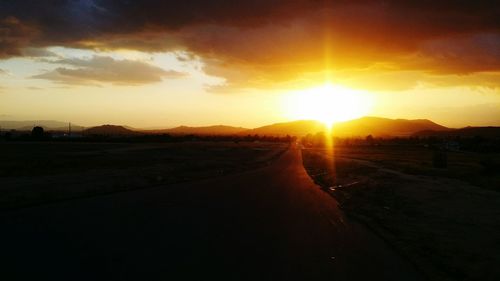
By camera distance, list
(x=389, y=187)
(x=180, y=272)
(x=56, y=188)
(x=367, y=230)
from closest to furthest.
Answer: (x=180, y=272)
(x=367, y=230)
(x=56, y=188)
(x=389, y=187)

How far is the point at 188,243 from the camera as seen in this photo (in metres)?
13.3

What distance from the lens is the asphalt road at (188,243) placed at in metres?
10.6

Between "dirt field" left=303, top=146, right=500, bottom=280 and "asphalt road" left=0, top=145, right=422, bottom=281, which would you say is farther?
"dirt field" left=303, top=146, right=500, bottom=280

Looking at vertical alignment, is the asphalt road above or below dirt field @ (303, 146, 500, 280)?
above

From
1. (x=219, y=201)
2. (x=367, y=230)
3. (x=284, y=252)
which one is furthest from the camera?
(x=219, y=201)

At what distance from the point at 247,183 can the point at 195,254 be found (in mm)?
22251

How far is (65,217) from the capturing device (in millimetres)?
17406

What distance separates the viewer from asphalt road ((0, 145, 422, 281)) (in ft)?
34.7

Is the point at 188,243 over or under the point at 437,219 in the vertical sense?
over

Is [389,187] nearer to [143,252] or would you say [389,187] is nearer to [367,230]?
[367,230]

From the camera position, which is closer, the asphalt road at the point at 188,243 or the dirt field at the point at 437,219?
the asphalt road at the point at 188,243

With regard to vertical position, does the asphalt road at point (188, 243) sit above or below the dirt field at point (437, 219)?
above

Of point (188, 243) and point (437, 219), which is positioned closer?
point (188, 243)

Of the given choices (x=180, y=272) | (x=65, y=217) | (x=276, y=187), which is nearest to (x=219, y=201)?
(x=65, y=217)
